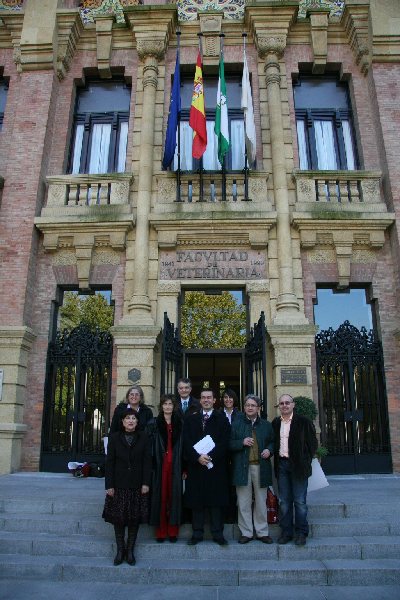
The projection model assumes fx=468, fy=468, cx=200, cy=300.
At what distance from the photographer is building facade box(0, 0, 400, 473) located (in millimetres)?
10508

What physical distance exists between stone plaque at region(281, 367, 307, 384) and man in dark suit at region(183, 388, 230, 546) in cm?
421

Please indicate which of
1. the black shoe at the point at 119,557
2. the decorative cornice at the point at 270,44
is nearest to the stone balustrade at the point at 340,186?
the decorative cornice at the point at 270,44

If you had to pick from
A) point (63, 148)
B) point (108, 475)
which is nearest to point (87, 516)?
point (108, 475)

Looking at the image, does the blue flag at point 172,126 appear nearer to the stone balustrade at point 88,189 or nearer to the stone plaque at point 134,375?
the stone balustrade at point 88,189

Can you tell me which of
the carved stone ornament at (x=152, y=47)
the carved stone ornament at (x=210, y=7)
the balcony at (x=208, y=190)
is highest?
the carved stone ornament at (x=210, y=7)

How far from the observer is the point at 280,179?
11.6 metres

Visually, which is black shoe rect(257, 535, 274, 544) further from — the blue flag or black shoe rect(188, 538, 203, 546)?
the blue flag

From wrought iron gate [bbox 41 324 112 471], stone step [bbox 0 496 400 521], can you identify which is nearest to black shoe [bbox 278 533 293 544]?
stone step [bbox 0 496 400 521]

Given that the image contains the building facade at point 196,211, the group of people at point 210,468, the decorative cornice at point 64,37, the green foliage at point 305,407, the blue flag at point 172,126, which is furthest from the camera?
the decorative cornice at point 64,37

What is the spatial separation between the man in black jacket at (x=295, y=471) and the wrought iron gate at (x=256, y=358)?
293cm

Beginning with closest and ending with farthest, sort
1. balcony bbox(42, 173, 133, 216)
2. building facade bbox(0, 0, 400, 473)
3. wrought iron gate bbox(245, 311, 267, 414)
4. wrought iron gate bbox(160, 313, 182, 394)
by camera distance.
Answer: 1. wrought iron gate bbox(245, 311, 267, 414)
2. wrought iron gate bbox(160, 313, 182, 394)
3. building facade bbox(0, 0, 400, 473)
4. balcony bbox(42, 173, 133, 216)

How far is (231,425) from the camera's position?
6.20 m

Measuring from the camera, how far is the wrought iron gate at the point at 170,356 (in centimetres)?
951

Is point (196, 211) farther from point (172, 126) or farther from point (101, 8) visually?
point (101, 8)
